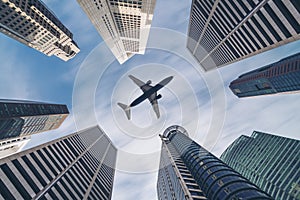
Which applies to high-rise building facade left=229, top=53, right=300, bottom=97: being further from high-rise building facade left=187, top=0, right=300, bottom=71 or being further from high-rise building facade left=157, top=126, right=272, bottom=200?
high-rise building facade left=157, top=126, right=272, bottom=200

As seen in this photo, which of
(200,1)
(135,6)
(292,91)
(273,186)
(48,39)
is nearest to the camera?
(135,6)

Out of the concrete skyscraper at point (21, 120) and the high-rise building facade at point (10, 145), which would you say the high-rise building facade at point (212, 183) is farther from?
the high-rise building facade at point (10, 145)

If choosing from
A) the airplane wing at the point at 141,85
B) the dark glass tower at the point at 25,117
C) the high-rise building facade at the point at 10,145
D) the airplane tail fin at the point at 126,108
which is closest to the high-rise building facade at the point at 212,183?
the airplane tail fin at the point at 126,108

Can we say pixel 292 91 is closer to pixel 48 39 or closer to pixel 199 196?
pixel 199 196

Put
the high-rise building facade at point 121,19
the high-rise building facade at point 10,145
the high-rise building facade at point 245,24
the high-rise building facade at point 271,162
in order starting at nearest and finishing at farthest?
1. the high-rise building facade at point 245,24
2. the high-rise building facade at point 121,19
3. the high-rise building facade at point 271,162
4. the high-rise building facade at point 10,145

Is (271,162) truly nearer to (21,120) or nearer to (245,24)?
(245,24)

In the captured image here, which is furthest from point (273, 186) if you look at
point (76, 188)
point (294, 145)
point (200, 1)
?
point (200, 1)

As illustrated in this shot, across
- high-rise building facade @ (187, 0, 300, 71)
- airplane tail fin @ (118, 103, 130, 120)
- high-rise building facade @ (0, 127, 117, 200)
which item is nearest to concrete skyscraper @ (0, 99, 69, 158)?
high-rise building facade @ (0, 127, 117, 200)

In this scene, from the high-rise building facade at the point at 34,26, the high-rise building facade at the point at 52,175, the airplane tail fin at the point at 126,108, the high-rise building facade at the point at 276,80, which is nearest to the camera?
the high-rise building facade at the point at 52,175
